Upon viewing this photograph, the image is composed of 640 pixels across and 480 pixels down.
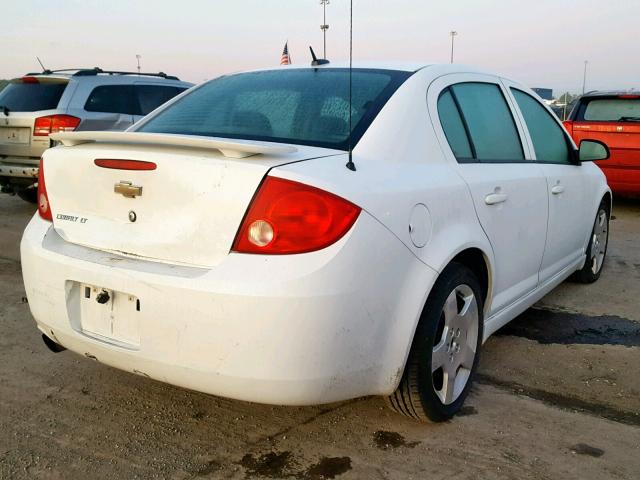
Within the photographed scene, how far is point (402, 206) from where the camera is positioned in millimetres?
2367

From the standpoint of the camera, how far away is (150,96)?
8477 millimetres

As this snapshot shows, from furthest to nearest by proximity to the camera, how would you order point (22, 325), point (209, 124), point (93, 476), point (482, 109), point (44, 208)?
point (22, 325) < point (482, 109) < point (209, 124) < point (44, 208) < point (93, 476)

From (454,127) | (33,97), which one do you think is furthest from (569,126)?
(33,97)

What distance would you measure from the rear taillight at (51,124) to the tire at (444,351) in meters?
5.94

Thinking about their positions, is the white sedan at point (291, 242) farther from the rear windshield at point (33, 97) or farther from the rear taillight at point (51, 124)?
the rear windshield at point (33, 97)

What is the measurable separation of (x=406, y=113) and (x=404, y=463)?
1.40 metres

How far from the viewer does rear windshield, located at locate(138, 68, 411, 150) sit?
2.66 m

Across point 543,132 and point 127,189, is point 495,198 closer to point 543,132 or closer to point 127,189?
point 543,132

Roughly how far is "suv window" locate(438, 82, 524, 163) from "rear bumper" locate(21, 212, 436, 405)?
860 millimetres

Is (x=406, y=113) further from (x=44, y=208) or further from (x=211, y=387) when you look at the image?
(x=44, y=208)

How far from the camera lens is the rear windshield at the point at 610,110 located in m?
8.06

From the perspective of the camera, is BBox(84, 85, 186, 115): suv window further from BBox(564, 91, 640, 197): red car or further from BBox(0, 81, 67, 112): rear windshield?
BBox(564, 91, 640, 197): red car

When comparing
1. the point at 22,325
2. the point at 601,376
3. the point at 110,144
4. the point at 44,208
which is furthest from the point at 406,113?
the point at 22,325

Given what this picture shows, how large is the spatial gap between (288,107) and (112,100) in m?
5.79
